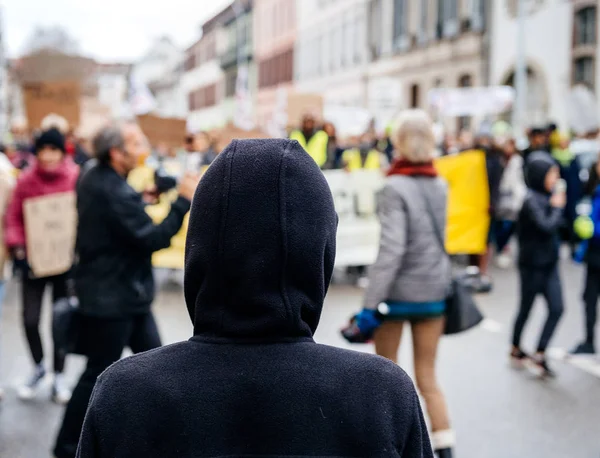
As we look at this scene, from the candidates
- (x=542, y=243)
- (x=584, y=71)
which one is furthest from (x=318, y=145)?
(x=584, y=71)

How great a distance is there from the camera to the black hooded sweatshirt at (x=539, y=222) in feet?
25.2

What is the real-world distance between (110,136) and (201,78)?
318 feet

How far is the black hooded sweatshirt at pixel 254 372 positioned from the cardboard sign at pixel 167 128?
7616 mm

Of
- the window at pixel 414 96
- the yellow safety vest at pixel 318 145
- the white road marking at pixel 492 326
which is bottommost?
the white road marking at pixel 492 326

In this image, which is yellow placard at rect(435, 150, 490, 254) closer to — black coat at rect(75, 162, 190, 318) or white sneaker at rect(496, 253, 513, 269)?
white sneaker at rect(496, 253, 513, 269)

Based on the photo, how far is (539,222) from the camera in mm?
7641

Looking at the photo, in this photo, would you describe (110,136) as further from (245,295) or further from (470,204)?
(470,204)

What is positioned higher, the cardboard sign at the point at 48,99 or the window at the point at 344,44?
the window at the point at 344,44

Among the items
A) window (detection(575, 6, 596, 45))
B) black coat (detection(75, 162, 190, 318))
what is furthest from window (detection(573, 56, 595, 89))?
black coat (detection(75, 162, 190, 318))

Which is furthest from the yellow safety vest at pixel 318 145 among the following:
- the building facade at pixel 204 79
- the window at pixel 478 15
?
the building facade at pixel 204 79

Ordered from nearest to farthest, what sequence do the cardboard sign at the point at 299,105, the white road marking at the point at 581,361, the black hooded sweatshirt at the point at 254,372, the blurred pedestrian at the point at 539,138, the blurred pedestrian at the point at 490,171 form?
the black hooded sweatshirt at the point at 254,372, the white road marking at the point at 581,361, the blurred pedestrian at the point at 539,138, the blurred pedestrian at the point at 490,171, the cardboard sign at the point at 299,105

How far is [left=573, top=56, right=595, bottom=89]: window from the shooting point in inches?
1034

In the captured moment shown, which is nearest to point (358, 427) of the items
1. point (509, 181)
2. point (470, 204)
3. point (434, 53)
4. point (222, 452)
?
point (222, 452)

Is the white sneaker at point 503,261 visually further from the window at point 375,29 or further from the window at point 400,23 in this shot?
the window at point 375,29
